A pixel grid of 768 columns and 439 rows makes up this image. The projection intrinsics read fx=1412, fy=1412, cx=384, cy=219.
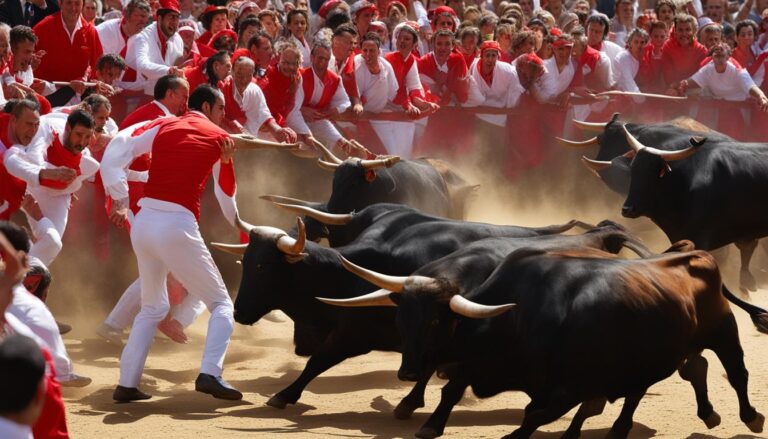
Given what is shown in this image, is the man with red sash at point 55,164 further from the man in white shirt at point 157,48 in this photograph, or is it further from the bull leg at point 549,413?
the bull leg at point 549,413

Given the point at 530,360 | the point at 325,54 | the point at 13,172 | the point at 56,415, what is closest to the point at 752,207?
the point at 325,54

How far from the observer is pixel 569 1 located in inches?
699

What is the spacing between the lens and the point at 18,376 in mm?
4266

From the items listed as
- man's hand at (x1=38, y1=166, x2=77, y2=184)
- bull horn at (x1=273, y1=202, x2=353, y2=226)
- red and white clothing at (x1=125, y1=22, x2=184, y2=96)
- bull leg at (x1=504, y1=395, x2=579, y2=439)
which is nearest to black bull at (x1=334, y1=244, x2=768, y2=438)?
bull leg at (x1=504, y1=395, x2=579, y2=439)

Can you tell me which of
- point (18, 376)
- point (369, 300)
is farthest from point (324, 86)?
point (18, 376)

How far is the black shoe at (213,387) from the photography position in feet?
27.8

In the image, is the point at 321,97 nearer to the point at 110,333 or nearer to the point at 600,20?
the point at 110,333

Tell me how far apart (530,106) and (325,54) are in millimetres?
2732

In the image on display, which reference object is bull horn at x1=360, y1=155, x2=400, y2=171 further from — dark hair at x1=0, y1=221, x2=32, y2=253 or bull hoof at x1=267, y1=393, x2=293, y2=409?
dark hair at x1=0, y1=221, x2=32, y2=253

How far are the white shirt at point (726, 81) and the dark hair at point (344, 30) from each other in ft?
13.7

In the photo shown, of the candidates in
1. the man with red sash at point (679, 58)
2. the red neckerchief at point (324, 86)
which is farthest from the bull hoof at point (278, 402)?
the man with red sash at point (679, 58)

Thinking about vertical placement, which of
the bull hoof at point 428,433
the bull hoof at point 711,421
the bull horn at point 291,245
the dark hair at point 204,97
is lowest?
the bull hoof at point 428,433

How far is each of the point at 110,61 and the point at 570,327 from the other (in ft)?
17.7

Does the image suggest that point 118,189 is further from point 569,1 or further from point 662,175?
point 569,1
